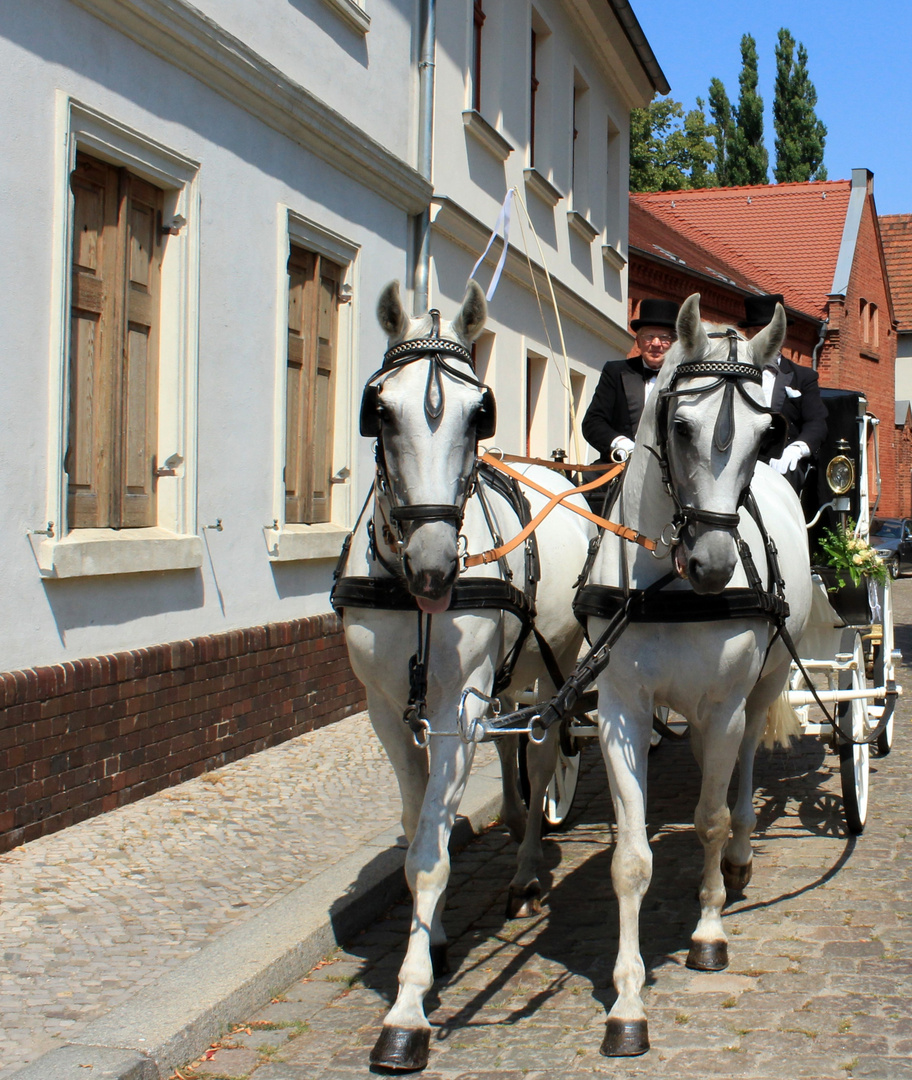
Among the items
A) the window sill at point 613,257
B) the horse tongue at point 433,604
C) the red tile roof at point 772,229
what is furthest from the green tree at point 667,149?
the horse tongue at point 433,604

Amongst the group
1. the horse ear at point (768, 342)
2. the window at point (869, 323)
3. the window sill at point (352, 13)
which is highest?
the window at point (869, 323)

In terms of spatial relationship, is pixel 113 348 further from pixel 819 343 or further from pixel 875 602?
pixel 819 343

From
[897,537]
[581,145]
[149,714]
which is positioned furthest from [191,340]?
[897,537]

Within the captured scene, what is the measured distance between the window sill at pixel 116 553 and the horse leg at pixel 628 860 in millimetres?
3058

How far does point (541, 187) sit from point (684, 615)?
10803 mm

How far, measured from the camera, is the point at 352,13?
905cm

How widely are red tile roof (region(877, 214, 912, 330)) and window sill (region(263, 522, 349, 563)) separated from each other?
39.0 metres

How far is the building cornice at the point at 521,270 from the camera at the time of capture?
35.6 ft

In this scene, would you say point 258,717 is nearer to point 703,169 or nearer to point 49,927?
point 49,927

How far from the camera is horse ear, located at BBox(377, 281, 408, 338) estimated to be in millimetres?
3818

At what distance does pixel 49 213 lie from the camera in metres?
5.84

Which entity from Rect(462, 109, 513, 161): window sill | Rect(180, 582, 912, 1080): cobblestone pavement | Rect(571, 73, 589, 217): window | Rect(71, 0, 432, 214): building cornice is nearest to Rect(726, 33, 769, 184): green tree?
Rect(571, 73, 589, 217): window

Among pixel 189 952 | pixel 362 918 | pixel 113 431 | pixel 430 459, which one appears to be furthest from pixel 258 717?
pixel 430 459

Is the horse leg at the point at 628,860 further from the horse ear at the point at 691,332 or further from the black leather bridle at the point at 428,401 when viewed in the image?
the horse ear at the point at 691,332
